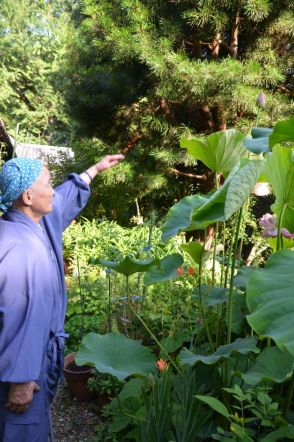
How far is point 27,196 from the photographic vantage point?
1390 mm

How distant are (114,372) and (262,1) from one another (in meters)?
3.87

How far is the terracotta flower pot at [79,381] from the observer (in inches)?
83.9

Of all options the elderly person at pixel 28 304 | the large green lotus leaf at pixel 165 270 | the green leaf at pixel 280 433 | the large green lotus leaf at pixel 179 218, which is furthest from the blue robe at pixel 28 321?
the green leaf at pixel 280 433

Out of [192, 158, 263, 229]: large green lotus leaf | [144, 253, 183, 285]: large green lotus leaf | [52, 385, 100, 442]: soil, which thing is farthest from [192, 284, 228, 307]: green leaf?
[52, 385, 100, 442]: soil

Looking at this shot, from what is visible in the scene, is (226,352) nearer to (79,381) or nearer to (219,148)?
(219,148)

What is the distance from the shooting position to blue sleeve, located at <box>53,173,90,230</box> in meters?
1.69

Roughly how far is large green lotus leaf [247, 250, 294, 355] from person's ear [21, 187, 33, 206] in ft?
2.79

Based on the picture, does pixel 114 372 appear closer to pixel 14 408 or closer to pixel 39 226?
pixel 14 408

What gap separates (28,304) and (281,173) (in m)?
0.83

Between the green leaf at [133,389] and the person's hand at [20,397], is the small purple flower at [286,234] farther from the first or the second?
the person's hand at [20,397]

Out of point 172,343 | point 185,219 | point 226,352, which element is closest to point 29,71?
point 172,343

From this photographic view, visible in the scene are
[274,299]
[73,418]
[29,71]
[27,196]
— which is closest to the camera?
[274,299]

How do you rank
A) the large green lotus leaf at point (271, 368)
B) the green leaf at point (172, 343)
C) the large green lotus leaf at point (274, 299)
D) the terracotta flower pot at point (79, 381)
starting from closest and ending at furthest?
the large green lotus leaf at point (274, 299), the large green lotus leaf at point (271, 368), the green leaf at point (172, 343), the terracotta flower pot at point (79, 381)

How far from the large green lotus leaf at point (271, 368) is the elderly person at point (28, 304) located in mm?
671
